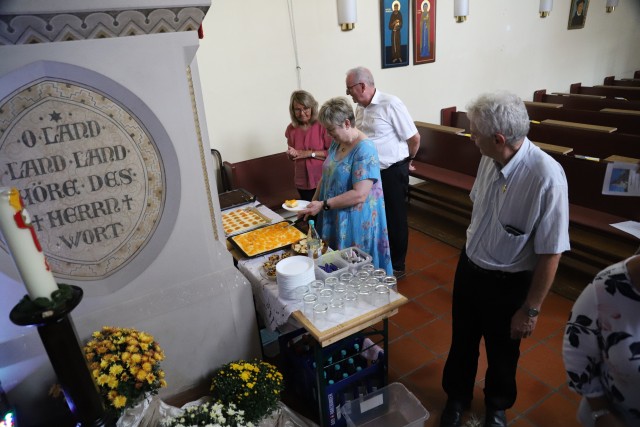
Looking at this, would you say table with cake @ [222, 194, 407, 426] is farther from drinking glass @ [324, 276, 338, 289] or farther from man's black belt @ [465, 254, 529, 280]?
man's black belt @ [465, 254, 529, 280]

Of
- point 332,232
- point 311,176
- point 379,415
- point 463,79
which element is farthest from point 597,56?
point 379,415

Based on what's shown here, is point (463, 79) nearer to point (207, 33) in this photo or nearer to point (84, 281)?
point (207, 33)

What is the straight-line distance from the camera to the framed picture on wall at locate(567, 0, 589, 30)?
6.43 m

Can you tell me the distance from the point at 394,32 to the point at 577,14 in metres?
3.59

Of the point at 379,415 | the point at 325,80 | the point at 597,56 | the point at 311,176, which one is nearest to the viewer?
the point at 379,415

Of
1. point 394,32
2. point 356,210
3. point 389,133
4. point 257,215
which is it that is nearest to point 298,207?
point 257,215

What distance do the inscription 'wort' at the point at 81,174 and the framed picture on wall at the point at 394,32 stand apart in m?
3.86

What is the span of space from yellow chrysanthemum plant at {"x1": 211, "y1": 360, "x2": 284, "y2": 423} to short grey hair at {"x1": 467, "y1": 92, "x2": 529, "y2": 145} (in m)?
1.43

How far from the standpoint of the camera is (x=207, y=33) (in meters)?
3.85

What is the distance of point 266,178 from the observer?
4.43 meters

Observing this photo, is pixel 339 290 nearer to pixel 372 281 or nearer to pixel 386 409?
pixel 372 281

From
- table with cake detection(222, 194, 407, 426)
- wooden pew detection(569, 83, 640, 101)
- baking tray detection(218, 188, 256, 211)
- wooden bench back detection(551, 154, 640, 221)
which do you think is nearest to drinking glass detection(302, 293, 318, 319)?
table with cake detection(222, 194, 407, 426)

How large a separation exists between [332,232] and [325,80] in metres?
2.45

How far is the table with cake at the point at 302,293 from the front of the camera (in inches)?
75.4
